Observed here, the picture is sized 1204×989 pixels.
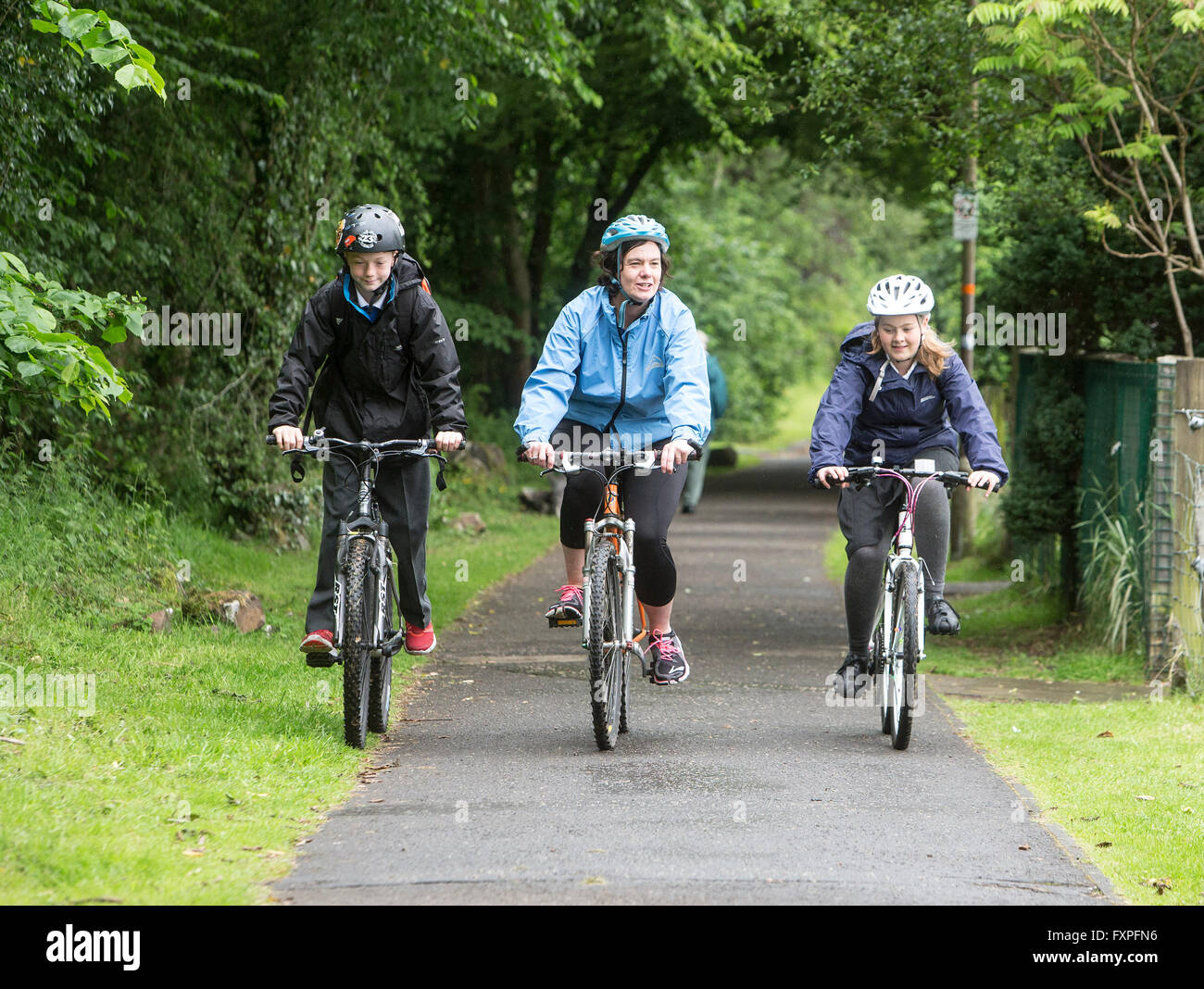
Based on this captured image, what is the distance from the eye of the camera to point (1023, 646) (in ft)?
34.9

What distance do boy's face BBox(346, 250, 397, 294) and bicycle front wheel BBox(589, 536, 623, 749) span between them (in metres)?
1.43

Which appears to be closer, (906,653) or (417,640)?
(906,653)

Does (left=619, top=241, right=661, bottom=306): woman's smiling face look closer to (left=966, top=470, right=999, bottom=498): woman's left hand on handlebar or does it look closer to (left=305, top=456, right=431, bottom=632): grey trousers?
(left=305, top=456, right=431, bottom=632): grey trousers

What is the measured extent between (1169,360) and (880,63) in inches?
128

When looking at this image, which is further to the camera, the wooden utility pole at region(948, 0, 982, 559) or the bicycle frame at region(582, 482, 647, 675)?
the wooden utility pole at region(948, 0, 982, 559)

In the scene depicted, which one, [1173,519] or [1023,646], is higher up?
[1173,519]

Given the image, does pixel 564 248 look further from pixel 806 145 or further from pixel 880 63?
pixel 880 63

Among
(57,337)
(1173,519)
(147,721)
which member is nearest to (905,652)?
(1173,519)

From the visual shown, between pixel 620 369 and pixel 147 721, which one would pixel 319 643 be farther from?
pixel 620 369

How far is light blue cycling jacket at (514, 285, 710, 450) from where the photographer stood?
639 cm

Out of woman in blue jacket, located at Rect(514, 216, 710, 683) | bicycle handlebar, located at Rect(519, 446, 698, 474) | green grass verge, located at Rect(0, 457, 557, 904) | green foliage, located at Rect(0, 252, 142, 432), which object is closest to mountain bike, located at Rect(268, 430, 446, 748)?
green grass verge, located at Rect(0, 457, 557, 904)

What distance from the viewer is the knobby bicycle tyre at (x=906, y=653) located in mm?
6379

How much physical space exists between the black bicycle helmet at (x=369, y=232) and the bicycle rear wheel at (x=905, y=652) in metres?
2.56

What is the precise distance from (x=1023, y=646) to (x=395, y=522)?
5.70 meters
